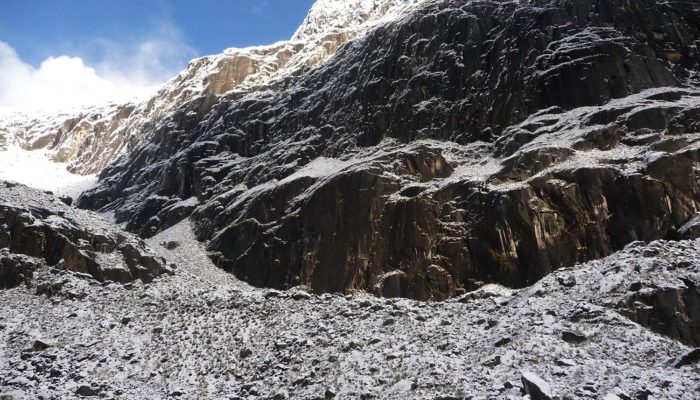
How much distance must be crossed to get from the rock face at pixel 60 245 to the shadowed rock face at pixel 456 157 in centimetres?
921

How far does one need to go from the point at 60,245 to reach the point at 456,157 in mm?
27348

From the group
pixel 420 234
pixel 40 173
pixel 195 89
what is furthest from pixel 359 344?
pixel 40 173

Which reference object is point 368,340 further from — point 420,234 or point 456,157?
point 456,157

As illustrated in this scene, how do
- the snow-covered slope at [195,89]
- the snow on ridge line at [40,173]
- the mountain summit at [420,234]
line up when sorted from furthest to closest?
the snow on ridge line at [40,173], the snow-covered slope at [195,89], the mountain summit at [420,234]

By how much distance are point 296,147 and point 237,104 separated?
18726mm

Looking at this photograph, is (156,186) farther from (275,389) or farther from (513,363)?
(513,363)

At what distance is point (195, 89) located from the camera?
80188mm

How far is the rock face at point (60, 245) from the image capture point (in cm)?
2786

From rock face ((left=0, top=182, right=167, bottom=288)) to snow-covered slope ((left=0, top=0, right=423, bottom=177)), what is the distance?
1605 inches

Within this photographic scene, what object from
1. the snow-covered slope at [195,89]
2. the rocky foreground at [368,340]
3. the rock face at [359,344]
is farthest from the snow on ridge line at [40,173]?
the rock face at [359,344]

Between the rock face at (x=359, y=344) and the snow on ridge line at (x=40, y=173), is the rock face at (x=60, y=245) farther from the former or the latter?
the snow on ridge line at (x=40, y=173)

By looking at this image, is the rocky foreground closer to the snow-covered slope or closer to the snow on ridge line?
the snow-covered slope

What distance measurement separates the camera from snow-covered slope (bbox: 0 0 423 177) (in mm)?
77188

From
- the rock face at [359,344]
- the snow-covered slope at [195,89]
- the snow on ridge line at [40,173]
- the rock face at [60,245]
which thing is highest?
the snow-covered slope at [195,89]
